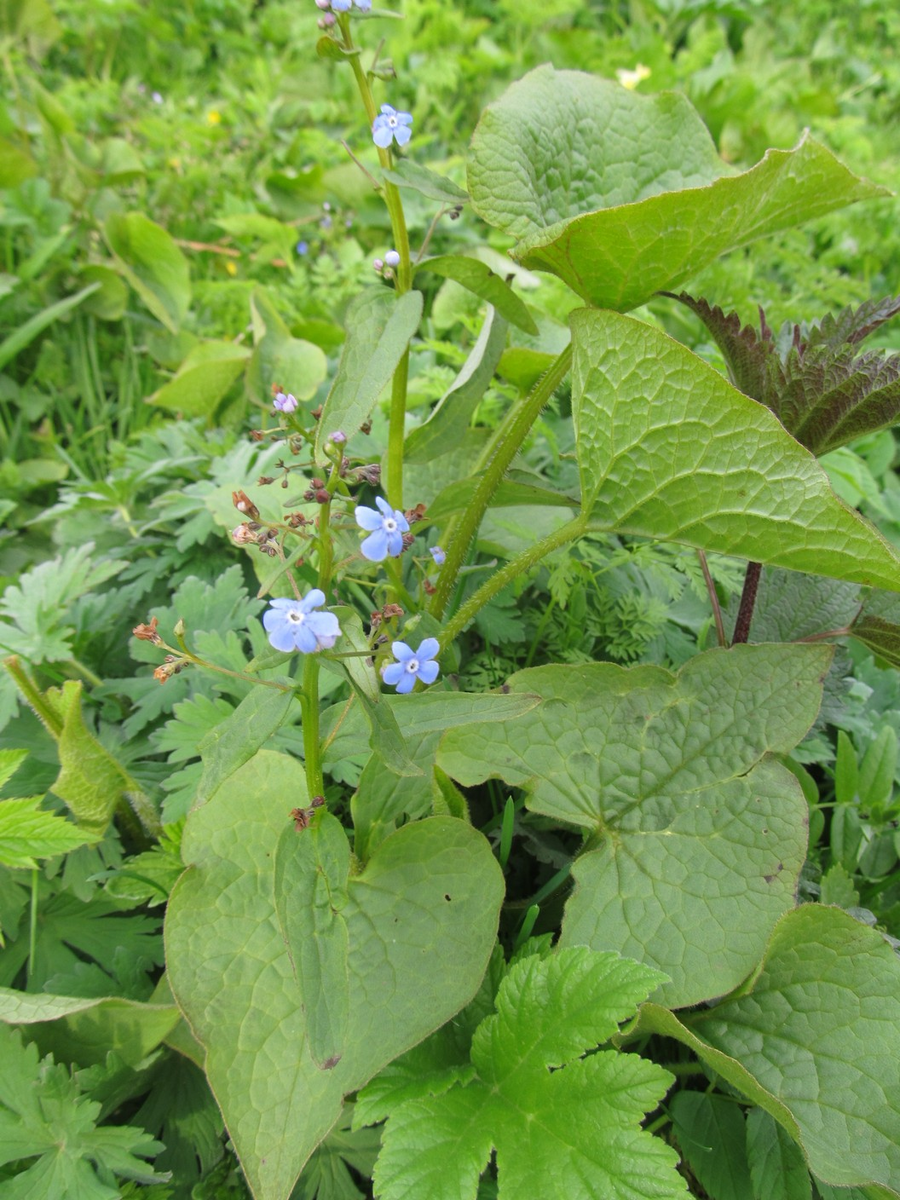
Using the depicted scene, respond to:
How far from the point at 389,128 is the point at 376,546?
0.69 meters

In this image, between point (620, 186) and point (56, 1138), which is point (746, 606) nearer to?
point (620, 186)

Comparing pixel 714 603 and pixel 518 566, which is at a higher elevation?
pixel 518 566

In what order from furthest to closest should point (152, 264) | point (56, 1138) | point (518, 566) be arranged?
1. point (152, 264)
2. point (518, 566)
3. point (56, 1138)

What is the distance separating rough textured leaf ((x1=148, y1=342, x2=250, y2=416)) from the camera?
7.68 feet

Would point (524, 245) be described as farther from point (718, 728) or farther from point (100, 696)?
point (100, 696)

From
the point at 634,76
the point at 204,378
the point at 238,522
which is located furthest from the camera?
the point at 634,76

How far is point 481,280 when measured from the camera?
56.1 inches

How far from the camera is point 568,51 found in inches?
157

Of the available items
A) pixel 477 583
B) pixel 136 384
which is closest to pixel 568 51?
pixel 136 384

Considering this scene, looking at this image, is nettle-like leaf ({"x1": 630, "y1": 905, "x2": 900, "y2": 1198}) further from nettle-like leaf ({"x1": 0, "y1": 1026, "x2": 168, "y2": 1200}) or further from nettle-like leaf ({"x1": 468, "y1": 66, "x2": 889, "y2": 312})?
nettle-like leaf ({"x1": 468, "y1": 66, "x2": 889, "y2": 312})

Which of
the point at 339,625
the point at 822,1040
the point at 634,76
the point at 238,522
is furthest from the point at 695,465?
the point at 634,76

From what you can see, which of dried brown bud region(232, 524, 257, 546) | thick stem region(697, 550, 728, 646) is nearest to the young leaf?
thick stem region(697, 550, 728, 646)

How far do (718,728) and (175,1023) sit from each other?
3.25 feet

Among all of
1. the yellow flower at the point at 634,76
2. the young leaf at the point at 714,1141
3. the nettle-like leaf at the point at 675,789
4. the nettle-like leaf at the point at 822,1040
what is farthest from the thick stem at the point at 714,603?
the yellow flower at the point at 634,76
